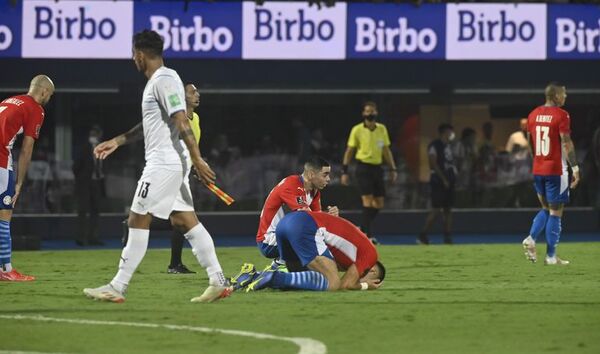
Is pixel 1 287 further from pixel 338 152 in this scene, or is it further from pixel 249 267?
pixel 338 152

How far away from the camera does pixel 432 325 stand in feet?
31.1

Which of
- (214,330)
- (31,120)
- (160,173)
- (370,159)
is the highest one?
(31,120)

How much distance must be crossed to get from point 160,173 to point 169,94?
593mm

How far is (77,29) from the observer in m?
21.0

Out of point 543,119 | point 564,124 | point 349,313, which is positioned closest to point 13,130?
point 349,313

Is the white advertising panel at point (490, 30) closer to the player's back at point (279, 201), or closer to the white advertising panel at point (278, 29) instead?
the white advertising panel at point (278, 29)

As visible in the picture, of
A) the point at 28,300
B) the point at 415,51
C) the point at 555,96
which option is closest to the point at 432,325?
the point at 28,300

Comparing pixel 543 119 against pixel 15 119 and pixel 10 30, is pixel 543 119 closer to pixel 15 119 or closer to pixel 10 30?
pixel 15 119

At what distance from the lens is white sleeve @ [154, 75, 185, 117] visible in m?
10.4

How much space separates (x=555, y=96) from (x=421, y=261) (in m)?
2.79

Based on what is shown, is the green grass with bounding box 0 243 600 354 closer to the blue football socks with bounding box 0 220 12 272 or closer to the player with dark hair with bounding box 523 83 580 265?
the blue football socks with bounding box 0 220 12 272

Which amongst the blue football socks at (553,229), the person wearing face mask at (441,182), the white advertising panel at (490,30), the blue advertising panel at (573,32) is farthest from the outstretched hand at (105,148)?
the blue advertising panel at (573,32)

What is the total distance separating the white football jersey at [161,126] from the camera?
10.5 meters

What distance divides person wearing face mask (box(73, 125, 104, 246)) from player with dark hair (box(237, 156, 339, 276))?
30.7ft
